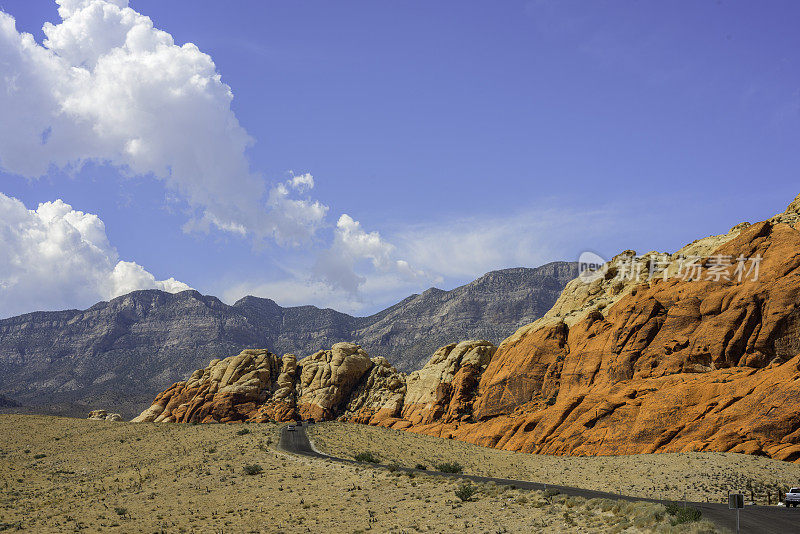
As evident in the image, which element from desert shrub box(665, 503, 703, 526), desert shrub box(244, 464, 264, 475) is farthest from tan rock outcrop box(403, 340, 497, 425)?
desert shrub box(665, 503, 703, 526)

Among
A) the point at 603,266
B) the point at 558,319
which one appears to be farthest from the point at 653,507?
the point at 603,266

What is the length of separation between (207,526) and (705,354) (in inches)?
1898

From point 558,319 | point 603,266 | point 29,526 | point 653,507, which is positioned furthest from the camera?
point 603,266

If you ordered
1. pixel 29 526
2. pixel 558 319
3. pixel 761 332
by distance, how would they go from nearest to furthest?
→ pixel 29 526 < pixel 761 332 < pixel 558 319

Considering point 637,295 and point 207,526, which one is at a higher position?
point 637,295

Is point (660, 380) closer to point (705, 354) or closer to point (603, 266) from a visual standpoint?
point (705, 354)

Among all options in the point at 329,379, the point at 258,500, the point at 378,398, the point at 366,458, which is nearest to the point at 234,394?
the point at 329,379

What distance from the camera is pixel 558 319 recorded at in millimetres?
76812

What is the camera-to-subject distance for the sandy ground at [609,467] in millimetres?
36062

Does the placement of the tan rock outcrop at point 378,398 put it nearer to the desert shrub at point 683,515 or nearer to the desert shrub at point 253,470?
the desert shrub at point 253,470

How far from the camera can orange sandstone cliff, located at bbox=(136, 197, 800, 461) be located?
45.7 metres

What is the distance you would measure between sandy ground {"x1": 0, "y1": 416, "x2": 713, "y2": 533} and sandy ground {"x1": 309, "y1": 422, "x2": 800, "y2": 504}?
11571mm

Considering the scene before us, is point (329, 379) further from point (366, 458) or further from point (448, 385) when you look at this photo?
point (366, 458)

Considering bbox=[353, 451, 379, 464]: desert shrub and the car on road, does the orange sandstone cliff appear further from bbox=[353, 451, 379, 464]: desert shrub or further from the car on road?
bbox=[353, 451, 379, 464]: desert shrub
